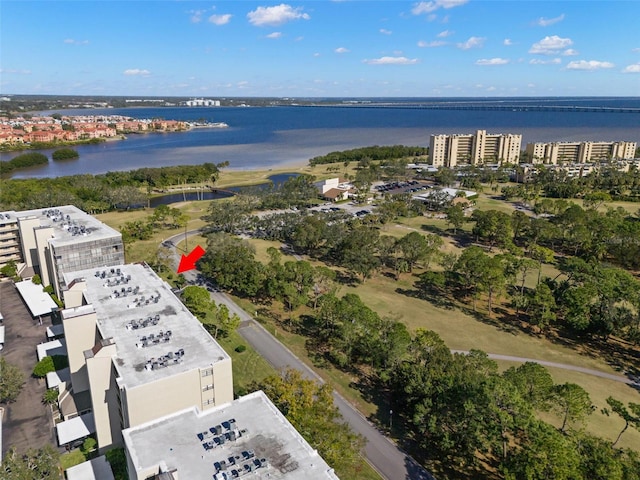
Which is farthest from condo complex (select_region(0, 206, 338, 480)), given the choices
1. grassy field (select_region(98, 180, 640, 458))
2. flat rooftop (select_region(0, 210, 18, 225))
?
flat rooftop (select_region(0, 210, 18, 225))

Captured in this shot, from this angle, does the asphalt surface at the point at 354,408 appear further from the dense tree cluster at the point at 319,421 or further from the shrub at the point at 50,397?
the shrub at the point at 50,397

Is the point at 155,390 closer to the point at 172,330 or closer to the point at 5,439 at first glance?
the point at 172,330

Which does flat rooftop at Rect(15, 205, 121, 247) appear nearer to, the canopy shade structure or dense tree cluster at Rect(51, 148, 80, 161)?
the canopy shade structure

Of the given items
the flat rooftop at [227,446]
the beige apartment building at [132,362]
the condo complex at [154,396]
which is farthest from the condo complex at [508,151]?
the flat rooftop at [227,446]

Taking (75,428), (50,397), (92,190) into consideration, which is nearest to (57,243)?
(50,397)

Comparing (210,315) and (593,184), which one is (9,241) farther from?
(593,184)
